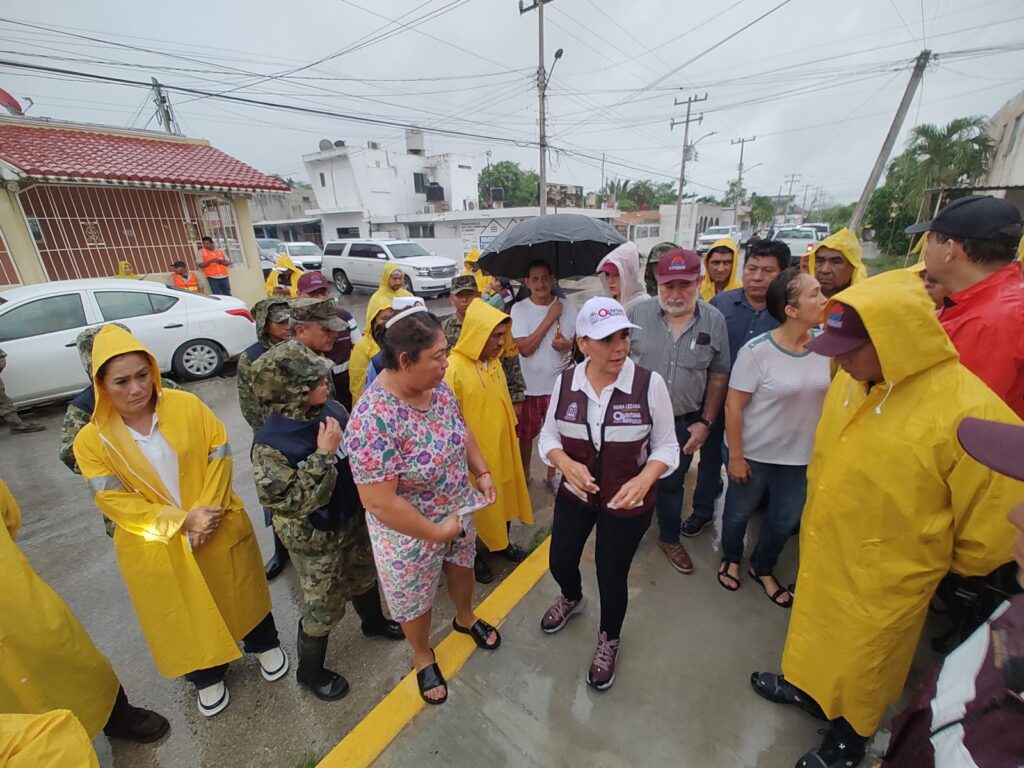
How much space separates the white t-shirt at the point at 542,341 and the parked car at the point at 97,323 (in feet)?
19.5

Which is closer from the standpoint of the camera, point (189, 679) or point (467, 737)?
point (467, 737)

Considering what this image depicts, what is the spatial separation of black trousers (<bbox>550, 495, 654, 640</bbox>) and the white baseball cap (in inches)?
32.4

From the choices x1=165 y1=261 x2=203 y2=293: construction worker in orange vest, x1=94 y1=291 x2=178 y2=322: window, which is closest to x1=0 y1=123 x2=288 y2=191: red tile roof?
x1=165 y1=261 x2=203 y2=293: construction worker in orange vest

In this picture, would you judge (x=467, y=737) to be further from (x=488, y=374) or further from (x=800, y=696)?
(x=488, y=374)

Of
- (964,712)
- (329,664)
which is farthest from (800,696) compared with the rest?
(329,664)

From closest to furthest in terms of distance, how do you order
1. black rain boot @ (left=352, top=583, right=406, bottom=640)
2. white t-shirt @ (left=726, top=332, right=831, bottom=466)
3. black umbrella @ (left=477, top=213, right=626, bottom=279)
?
1. white t-shirt @ (left=726, top=332, right=831, bottom=466)
2. black rain boot @ (left=352, top=583, right=406, bottom=640)
3. black umbrella @ (left=477, top=213, right=626, bottom=279)

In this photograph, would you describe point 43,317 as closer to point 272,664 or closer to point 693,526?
point 272,664

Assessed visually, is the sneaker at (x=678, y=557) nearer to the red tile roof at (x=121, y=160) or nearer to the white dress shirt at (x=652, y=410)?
the white dress shirt at (x=652, y=410)

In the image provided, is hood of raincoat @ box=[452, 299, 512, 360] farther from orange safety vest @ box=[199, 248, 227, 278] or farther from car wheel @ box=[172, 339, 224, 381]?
orange safety vest @ box=[199, 248, 227, 278]

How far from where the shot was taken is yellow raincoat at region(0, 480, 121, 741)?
1595 millimetres

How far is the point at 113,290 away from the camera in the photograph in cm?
634

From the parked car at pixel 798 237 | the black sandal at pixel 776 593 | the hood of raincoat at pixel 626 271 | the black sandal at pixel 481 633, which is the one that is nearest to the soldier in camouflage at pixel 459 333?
the hood of raincoat at pixel 626 271

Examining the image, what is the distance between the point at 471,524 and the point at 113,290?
7035mm

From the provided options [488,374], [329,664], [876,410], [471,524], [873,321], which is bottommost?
[329,664]
